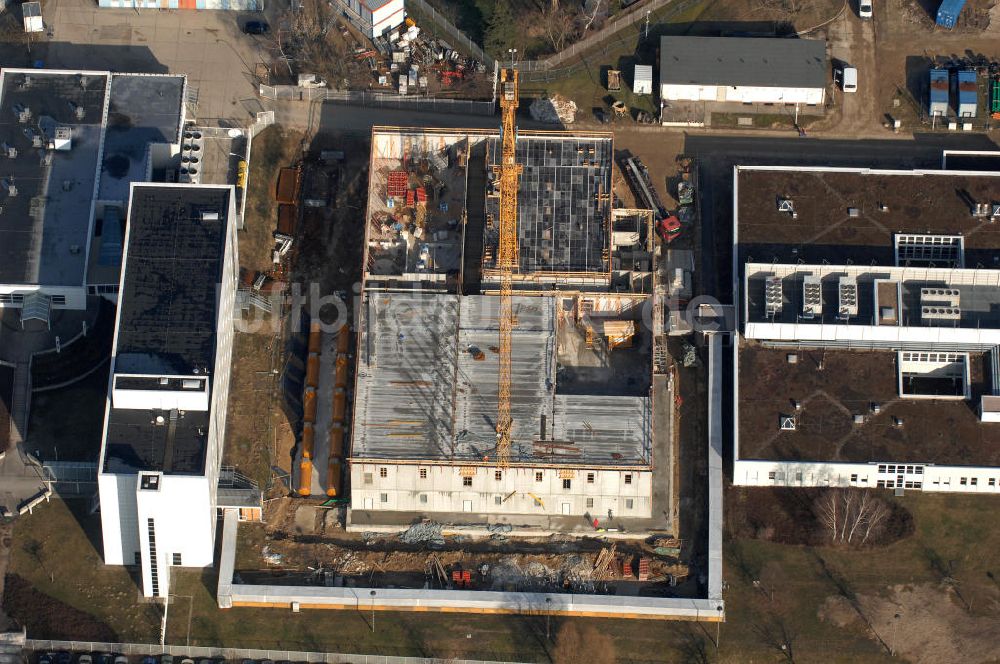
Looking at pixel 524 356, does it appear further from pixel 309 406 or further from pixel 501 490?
pixel 309 406

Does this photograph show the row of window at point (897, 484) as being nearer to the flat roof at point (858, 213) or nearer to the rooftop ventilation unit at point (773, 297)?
the rooftop ventilation unit at point (773, 297)

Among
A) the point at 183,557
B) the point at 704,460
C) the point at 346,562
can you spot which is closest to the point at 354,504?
the point at 346,562

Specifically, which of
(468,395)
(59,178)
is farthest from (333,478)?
(59,178)

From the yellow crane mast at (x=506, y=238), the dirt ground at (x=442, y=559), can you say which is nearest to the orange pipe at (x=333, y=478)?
the dirt ground at (x=442, y=559)

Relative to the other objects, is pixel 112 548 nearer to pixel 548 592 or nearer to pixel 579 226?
pixel 548 592

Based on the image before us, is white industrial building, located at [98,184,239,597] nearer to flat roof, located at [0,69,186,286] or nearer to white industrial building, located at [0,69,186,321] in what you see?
white industrial building, located at [0,69,186,321]

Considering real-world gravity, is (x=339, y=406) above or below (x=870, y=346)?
below
